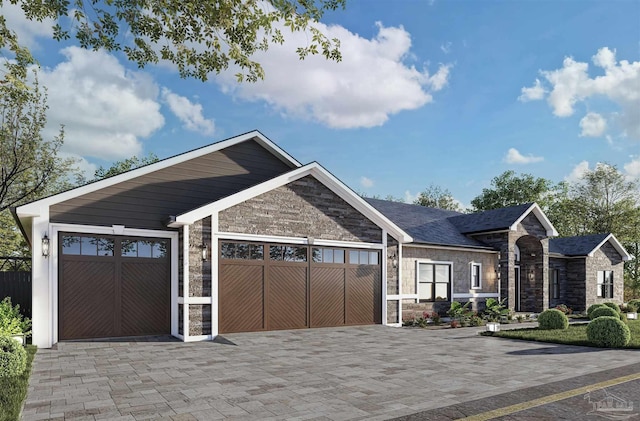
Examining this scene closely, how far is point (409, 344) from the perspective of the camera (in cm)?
1237

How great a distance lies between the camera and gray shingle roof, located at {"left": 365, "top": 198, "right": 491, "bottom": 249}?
64.1ft

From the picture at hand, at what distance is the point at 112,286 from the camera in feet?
41.5

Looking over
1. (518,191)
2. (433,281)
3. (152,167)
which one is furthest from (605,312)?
(518,191)

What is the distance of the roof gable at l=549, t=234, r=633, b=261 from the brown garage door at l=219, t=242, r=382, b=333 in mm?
14762

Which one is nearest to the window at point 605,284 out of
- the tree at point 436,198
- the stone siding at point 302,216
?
the stone siding at point 302,216

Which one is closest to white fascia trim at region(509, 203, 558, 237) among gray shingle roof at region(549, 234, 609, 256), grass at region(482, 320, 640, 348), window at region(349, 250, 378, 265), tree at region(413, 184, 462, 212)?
gray shingle roof at region(549, 234, 609, 256)

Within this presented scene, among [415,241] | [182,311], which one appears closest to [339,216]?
[415,241]

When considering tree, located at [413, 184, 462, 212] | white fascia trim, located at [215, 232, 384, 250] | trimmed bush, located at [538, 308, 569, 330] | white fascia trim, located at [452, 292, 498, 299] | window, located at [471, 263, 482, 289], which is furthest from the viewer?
tree, located at [413, 184, 462, 212]

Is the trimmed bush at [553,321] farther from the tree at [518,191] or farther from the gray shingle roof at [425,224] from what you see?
the tree at [518,191]

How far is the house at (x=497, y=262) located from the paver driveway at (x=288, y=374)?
5700mm

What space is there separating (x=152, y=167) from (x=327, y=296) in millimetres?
7028

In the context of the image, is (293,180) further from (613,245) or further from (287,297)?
(613,245)

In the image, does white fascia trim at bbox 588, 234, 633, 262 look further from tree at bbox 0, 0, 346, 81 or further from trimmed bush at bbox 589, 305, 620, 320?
tree at bbox 0, 0, 346, 81

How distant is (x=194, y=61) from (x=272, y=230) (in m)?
6.83
